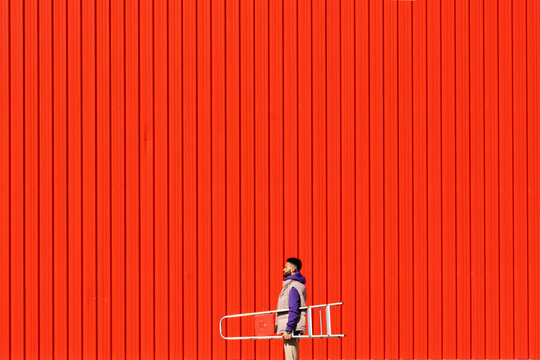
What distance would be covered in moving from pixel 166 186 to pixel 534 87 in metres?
4.69

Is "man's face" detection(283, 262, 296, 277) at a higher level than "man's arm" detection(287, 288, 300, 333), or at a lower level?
higher

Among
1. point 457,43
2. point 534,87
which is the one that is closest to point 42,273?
point 457,43

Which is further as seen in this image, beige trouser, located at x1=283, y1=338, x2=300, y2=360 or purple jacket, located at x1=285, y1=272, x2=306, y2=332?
beige trouser, located at x1=283, y1=338, x2=300, y2=360

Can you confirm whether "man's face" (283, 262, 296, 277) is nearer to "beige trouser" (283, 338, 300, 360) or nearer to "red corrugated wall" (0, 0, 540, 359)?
"beige trouser" (283, 338, 300, 360)

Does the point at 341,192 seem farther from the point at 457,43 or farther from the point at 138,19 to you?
the point at 138,19

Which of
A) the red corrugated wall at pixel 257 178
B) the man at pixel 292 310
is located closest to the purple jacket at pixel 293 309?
the man at pixel 292 310

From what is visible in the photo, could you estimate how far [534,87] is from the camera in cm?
978

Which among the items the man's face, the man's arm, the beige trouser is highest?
the man's face

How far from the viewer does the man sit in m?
8.02

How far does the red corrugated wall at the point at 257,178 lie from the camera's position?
9469 millimetres

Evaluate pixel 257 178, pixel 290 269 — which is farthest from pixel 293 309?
pixel 257 178

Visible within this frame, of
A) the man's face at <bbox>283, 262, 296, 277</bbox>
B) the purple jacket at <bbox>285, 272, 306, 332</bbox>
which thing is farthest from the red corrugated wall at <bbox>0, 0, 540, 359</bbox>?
the purple jacket at <bbox>285, 272, 306, 332</bbox>

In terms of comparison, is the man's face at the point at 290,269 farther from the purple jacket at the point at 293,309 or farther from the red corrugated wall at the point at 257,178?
the red corrugated wall at the point at 257,178

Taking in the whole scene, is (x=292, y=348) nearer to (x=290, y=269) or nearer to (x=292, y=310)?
(x=292, y=310)
